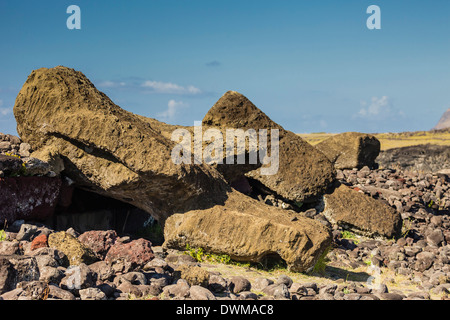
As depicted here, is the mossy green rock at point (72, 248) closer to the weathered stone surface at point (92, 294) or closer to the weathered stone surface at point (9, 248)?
the weathered stone surface at point (9, 248)

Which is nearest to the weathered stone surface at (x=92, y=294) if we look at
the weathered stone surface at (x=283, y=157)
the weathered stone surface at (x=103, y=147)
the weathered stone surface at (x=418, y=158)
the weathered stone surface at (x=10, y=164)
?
the weathered stone surface at (x=103, y=147)

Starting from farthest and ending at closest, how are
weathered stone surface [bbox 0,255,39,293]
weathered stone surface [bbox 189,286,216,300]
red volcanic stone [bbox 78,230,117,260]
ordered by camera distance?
red volcanic stone [bbox 78,230,117,260] < weathered stone surface [bbox 189,286,216,300] < weathered stone surface [bbox 0,255,39,293]

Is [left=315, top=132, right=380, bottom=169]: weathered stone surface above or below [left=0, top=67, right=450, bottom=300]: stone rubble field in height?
above

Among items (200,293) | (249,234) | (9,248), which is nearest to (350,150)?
(249,234)

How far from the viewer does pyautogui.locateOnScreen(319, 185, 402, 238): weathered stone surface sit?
38.4ft

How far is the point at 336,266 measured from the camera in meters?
9.43

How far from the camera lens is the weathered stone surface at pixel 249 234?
7852 millimetres

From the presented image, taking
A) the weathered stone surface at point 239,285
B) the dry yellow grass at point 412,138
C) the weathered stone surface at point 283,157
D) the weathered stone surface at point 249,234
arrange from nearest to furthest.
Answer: the weathered stone surface at point 239,285 → the weathered stone surface at point 249,234 → the weathered stone surface at point 283,157 → the dry yellow grass at point 412,138

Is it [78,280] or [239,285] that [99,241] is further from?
[239,285]

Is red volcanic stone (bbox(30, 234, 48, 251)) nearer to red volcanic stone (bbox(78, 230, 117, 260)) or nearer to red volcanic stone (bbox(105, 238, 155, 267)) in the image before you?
red volcanic stone (bbox(78, 230, 117, 260))

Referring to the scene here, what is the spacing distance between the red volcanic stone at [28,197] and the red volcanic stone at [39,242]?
1295 mm

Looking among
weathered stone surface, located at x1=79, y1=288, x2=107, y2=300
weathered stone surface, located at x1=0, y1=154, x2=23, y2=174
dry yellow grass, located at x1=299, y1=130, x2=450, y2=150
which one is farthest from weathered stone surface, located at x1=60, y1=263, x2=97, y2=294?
dry yellow grass, located at x1=299, y1=130, x2=450, y2=150

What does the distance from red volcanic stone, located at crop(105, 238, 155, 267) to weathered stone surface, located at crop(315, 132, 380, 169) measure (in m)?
11.2
